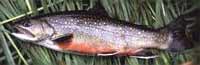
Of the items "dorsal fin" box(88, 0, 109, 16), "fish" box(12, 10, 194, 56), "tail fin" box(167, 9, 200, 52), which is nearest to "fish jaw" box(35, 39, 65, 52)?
"fish" box(12, 10, 194, 56)

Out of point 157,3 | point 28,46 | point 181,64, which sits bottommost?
point 181,64

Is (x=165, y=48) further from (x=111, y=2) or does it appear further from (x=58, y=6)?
(x=58, y=6)

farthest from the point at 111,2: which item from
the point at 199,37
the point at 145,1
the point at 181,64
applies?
the point at 199,37

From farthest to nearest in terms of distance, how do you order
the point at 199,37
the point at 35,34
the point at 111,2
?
the point at 111,2 → the point at 35,34 → the point at 199,37

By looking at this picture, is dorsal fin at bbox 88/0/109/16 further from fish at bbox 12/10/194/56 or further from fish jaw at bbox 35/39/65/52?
fish jaw at bbox 35/39/65/52

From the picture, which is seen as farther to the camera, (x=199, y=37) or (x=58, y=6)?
(x=58, y=6)

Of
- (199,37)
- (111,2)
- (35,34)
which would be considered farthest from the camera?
(111,2)

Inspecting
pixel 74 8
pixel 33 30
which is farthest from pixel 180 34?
pixel 33 30

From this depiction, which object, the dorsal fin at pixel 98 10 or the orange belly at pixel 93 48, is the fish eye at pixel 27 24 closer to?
the orange belly at pixel 93 48
